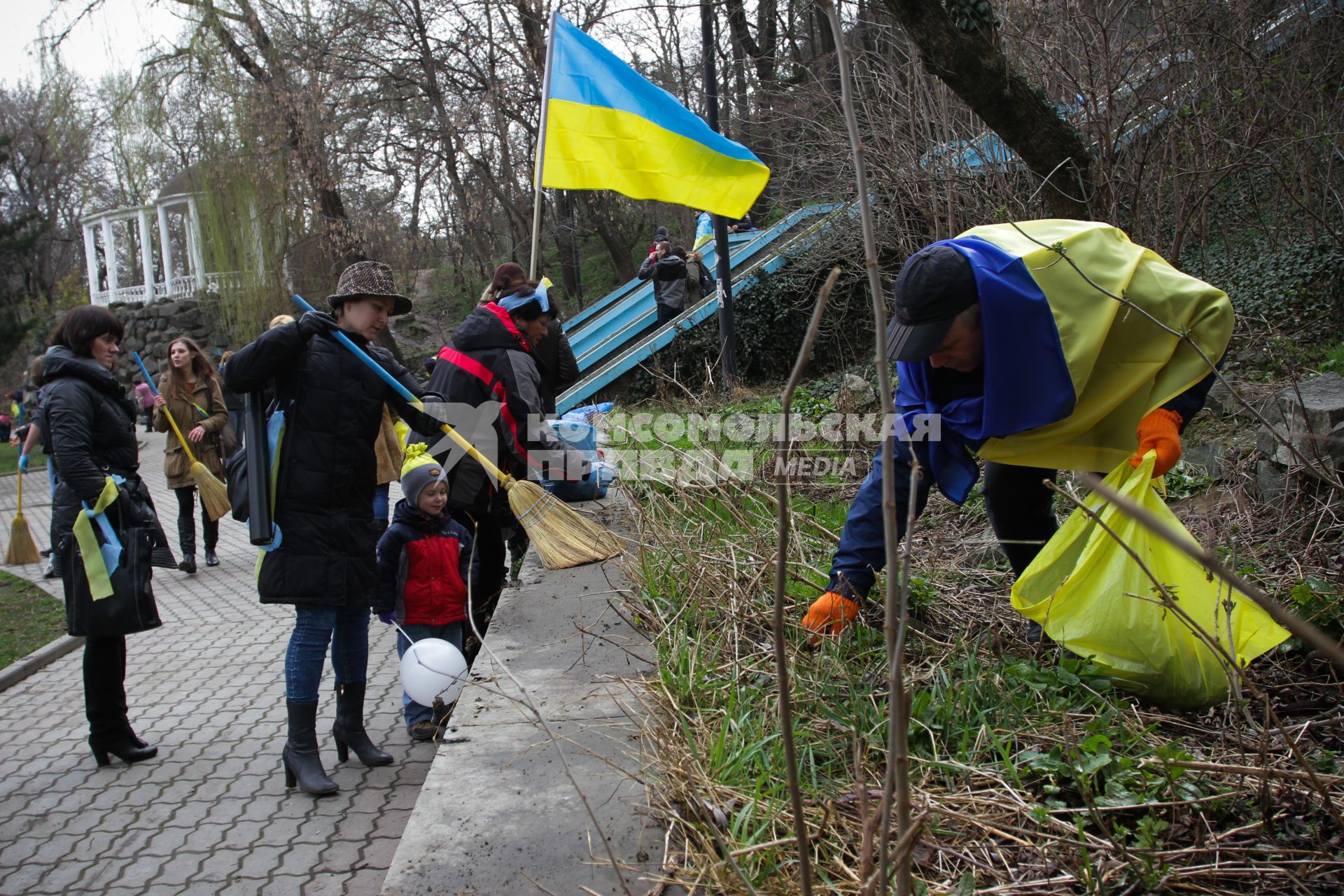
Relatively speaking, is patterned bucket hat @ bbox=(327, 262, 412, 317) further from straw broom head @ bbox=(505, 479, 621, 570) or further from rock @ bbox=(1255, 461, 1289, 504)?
rock @ bbox=(1255, 461, 1289, 504)

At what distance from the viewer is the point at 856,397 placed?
7242 millimetres

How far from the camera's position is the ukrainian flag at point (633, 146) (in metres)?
5.95

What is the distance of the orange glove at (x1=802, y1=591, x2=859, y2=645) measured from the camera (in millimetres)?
2904

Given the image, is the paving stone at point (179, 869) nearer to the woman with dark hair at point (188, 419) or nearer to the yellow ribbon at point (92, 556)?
the yellow ribbon at point (92, 556)

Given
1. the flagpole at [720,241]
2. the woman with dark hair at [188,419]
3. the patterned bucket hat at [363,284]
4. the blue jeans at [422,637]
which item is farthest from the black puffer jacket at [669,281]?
the patterned bucket hat at [363,284]

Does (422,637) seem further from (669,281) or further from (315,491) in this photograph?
(669,281)

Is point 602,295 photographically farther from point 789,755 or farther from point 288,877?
point 789,755

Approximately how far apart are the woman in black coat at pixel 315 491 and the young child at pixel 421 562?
0.42 m

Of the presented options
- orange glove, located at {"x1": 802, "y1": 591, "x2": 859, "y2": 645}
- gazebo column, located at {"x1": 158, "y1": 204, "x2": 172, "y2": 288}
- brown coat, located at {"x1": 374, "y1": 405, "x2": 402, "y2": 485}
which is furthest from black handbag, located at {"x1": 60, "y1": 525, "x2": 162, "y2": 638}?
gazebo column, located at {"x1": 158, "y1": 204, "x2": 172, "y2": 288}

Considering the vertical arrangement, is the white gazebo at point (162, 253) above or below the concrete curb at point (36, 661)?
above

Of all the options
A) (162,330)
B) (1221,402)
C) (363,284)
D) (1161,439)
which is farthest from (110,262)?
(1161,439)

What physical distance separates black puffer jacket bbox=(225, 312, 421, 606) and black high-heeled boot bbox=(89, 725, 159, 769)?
1109 millimetres

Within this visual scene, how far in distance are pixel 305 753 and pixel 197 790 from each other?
0.51 meters

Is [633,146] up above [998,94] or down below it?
above
